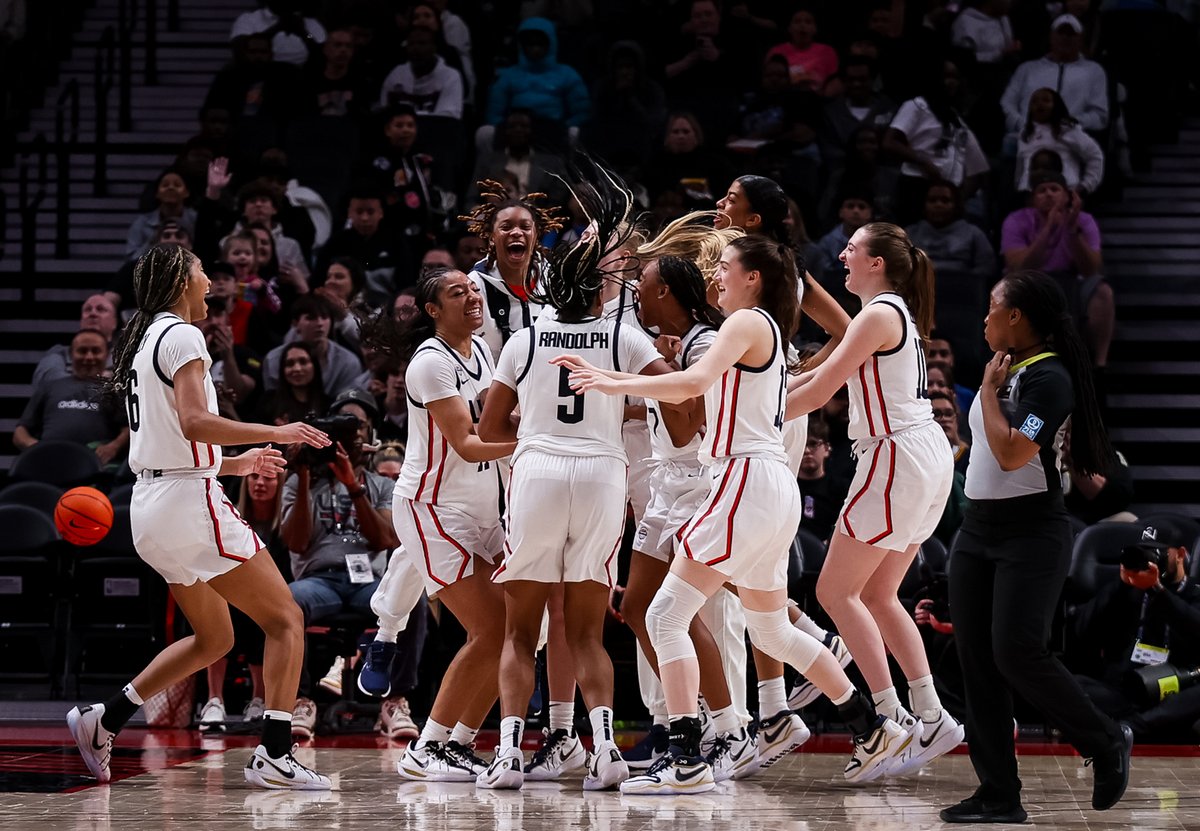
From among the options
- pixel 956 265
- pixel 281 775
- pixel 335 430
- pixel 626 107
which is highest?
pixel 626 107

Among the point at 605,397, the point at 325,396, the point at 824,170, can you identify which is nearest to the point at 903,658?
the point at 605,397

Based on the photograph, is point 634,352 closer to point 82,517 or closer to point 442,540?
point 442,540

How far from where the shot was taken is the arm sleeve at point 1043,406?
5.23 m

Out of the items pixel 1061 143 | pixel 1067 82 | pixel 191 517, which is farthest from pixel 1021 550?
pixel 1067 82

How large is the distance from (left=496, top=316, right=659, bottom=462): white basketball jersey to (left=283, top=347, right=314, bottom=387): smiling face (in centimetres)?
379

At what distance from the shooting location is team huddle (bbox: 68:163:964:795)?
5.89 metres

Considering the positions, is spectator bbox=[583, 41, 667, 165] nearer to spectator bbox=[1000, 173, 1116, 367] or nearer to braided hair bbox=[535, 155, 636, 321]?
spectator bbox=[1000, 173, 1116, 367]

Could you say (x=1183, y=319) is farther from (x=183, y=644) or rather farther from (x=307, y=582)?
(x=183, y=644)

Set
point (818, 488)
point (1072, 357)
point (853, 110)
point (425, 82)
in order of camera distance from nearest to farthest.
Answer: point (1072, 357) < point (818, 488) < point (853, 110) < point (425, 82)

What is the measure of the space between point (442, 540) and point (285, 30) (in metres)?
9.04

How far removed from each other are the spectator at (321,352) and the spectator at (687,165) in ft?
8.67

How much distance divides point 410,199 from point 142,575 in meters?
3.99

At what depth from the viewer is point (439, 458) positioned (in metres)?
6.41

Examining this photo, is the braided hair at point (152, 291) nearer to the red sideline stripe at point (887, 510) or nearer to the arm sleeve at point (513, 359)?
the arm sleeve at point (513, 359)
